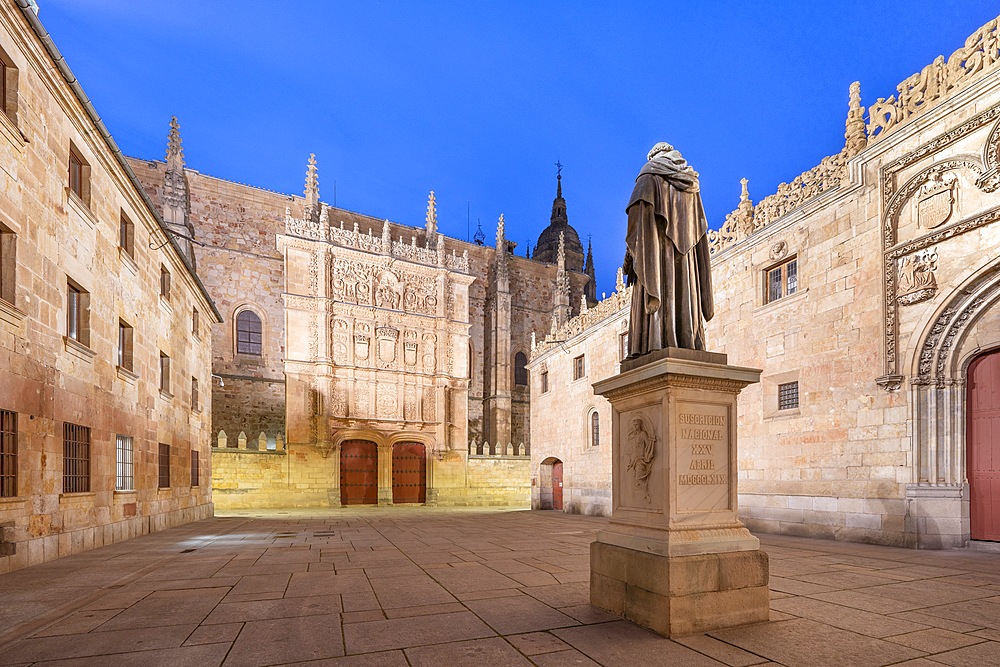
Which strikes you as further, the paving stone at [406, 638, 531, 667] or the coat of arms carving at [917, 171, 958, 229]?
the coat of arms carving at [917, 171, 958, 229]

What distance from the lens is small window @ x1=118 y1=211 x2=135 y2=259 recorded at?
12.6m

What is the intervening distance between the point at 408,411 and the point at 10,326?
2119 centimetres

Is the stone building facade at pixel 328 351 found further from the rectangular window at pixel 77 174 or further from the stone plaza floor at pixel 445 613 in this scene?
the stone plaza floor at pixel 445 613

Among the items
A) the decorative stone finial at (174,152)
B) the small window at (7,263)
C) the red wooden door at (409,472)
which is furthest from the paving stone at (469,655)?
the decorative stone finial at (174,152)

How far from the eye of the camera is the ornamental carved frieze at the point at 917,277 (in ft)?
32.2

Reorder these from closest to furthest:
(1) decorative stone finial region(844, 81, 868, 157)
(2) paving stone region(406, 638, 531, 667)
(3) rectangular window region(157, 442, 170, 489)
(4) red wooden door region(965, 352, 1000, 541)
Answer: (2) paving stone region(406, 638, 531, 667)
(4) red wooden door region(965, 352, 1000, 541)
(1) decorative stone finial region(844, 81, 868, 157)
(3) rectangular window region(157, 442, 170, 489)

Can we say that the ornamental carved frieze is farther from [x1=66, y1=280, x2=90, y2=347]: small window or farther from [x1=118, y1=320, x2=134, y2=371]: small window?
[x1=118, y1=320, x2=134, y2=371]: small window

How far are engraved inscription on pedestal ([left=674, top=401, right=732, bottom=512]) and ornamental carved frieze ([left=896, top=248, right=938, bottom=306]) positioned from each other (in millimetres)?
7642

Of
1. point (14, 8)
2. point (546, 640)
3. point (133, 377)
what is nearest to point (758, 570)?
point (546, 640)

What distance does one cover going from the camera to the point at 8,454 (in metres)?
7.78

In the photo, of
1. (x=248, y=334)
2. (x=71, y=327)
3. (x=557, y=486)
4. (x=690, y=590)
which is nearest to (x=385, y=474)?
(x=557, y=486)

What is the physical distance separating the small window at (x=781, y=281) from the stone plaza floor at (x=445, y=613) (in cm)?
592

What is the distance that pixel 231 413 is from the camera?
2727 centimetres

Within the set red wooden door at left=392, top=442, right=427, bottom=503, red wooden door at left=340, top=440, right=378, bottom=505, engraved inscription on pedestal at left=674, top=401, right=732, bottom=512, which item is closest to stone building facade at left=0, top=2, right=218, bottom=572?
engraved inscription on pedestal at left=674, top=401, right=732, bottom=512
